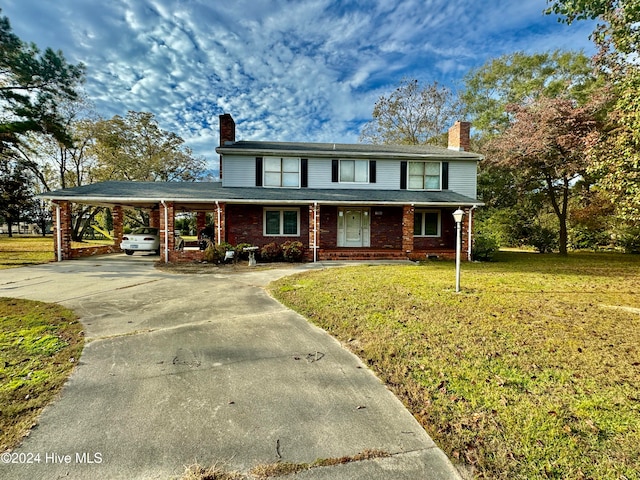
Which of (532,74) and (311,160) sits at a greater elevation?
(532,74)

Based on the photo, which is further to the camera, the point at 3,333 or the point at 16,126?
the point at 16,126

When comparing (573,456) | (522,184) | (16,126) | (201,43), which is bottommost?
(573,456)

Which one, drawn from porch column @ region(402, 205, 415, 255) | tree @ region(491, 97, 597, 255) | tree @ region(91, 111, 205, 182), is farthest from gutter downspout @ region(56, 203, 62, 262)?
tree @ region(491, 97, 597, 255)

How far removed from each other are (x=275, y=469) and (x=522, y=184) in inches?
808

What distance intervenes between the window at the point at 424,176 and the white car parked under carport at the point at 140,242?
14.1 meters

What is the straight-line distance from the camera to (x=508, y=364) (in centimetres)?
348

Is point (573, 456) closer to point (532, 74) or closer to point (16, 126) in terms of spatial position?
point (16, 126)

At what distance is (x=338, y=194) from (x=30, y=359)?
12.0m

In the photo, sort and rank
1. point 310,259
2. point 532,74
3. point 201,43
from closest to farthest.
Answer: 1. point 201,43
2. point 310,259
3. point 532,74

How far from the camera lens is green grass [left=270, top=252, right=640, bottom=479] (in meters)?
2.16

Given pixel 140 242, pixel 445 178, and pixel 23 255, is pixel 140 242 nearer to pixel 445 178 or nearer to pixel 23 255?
pixel 23 255

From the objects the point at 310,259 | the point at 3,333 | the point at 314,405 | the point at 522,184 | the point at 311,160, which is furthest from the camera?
the point at 522,184

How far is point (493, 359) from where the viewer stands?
360 cm

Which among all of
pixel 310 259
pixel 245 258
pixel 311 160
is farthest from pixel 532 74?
pixel 245 258
